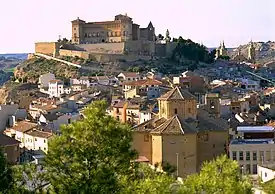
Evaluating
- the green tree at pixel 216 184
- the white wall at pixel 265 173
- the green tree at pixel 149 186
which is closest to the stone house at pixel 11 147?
the white wall at pixel 265 173

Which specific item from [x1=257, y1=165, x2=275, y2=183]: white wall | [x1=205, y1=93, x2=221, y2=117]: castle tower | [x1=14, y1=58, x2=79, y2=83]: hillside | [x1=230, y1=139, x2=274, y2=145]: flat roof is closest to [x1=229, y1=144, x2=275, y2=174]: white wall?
[x1=230, y1=139, x2=274, y2=145]: flat roof

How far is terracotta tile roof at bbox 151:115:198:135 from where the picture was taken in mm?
32906

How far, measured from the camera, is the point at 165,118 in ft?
117

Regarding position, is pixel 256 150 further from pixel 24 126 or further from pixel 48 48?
pixel 48 48

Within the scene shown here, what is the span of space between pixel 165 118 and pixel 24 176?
18192mm

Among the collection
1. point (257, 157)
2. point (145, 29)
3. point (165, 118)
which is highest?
point (145, 29)

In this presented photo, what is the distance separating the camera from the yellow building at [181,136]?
3281cm

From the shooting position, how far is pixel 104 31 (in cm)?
9594

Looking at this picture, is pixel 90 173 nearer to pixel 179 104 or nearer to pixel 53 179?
pixel 53 179

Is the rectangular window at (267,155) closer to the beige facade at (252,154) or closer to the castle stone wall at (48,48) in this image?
the beige facade at (252,154)

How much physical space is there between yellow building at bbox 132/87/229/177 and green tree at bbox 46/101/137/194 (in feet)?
48.5

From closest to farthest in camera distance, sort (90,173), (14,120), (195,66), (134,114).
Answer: (90,173)
(134,114)
(14,120)
(195,66)

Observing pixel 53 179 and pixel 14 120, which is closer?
pixel 53 179

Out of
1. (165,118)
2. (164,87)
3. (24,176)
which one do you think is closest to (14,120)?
(164,87)
